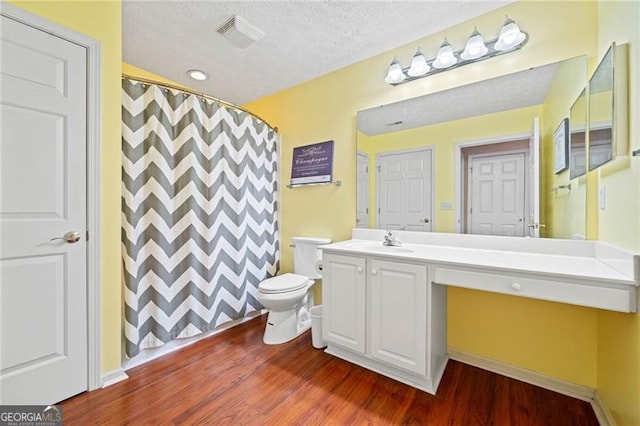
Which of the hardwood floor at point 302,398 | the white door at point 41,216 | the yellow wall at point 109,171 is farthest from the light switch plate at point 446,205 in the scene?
the white door at point 41,216

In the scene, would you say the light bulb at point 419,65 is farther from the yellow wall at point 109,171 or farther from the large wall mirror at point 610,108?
the yellow wall at point 109,171

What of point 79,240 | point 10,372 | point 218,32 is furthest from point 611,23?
point 10,372

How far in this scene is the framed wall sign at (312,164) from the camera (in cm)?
246

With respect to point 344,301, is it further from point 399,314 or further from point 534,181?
point 534,181

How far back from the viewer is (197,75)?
247 cm

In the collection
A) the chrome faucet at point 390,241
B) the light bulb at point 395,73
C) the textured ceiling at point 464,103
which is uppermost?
the light bulb at point 395,73

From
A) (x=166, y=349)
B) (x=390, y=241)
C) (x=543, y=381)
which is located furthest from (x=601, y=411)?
(x=166, y=349)

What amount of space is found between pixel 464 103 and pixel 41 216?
258 centimetres

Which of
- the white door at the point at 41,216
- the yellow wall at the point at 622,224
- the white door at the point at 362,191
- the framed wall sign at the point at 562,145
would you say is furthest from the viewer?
the white door at the point at 362,191

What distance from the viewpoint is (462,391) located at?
1529mm

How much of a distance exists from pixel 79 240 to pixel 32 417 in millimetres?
860

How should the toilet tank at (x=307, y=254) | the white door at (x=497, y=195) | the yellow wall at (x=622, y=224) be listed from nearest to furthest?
1. the yellow wall at (x=622, y=224)
2. the white door at (x=497, y=195)
3. the toilet tank at (x=307, y=254)

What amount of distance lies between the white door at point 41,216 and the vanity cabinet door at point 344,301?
1.42 meters

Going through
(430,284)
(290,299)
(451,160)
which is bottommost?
(290,299)
